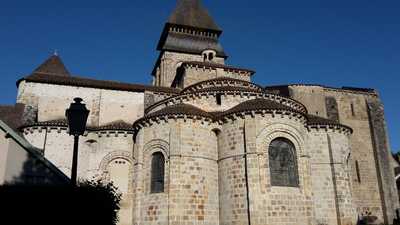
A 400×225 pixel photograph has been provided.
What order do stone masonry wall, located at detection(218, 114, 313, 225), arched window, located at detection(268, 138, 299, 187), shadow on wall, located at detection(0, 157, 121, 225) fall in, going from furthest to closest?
arched window, located at detection(268, 138, 299, 187), stone masonry wall, located at detection(218, 114, 313, 225), shadow on wall, located at detection(0, 157, 121, 225)

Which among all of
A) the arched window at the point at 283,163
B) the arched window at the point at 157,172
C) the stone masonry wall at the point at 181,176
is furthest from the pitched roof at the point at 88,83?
the arched window at the point at 283,163

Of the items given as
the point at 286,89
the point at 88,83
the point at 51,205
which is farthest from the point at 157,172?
the point at 286,89

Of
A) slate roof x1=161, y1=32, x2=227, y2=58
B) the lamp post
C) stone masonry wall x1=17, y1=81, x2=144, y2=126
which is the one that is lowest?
the lamp post

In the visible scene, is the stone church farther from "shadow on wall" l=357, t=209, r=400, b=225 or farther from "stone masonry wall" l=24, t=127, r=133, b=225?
"shadow on wall" l=357, t=209, r=400, b=225

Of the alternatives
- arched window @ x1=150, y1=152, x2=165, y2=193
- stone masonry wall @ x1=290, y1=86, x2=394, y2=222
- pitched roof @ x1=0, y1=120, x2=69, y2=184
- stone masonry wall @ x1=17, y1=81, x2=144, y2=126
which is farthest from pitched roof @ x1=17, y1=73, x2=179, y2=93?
stone masonry wall @ x1=290, y1=86, x2=394, y2=222

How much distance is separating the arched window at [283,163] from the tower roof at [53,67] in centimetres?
1826

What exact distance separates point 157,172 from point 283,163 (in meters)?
5.85

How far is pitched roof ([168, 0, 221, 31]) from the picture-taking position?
33.5 metres

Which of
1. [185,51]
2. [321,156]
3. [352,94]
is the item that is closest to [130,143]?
[321,156]

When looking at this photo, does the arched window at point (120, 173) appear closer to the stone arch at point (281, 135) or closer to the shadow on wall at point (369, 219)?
the stone arch at point (281, 135)

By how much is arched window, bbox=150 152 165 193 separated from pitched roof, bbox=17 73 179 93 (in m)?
8.01

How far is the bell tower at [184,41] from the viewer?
103 feet

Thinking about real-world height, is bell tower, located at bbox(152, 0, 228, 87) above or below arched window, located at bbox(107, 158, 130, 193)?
above

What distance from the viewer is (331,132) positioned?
Answer: 19.2m
